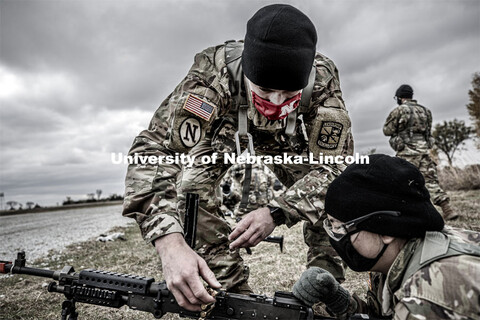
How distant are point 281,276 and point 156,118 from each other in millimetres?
2396

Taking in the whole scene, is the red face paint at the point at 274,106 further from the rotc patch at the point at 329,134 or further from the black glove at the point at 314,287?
the black glove at the point at 314,287

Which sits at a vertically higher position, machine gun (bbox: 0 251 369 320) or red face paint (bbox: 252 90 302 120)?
red face paint (bbox: 252 90 302 120)

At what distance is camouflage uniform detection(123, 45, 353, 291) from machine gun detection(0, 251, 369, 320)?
0.40 m

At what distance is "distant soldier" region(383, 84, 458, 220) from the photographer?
727 cm

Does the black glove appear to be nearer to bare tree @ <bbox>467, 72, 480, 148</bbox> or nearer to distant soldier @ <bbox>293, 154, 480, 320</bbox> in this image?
distant soldier @ <bbox>293, 154, 480, 320</bbox>

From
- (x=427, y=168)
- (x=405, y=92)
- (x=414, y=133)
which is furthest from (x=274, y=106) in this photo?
(x=405, y=92)

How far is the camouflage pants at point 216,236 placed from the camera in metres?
2.80

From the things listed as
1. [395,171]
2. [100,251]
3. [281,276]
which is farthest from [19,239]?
[395,171]

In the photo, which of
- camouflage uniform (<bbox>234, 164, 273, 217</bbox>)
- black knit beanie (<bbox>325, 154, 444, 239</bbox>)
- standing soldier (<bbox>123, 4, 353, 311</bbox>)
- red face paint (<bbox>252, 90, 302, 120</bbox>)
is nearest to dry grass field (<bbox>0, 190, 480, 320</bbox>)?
standing soldier (<bbox>123, 4, 353, 311</bbox>)

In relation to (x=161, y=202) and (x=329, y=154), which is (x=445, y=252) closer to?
(x=329, y=154)

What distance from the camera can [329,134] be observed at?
99.9 inches

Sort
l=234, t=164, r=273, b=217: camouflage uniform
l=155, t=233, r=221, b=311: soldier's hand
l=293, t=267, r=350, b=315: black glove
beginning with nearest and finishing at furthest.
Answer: l=155, t=233, r=221, b=311: soldier's hand → l=293, t=267, r=350, b=315: black glove → l=234, t=164, r=273, b=217: camouflage uniform

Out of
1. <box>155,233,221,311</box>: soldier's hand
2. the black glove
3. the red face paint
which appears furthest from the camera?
the red face paint

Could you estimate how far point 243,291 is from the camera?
9.36 feet
